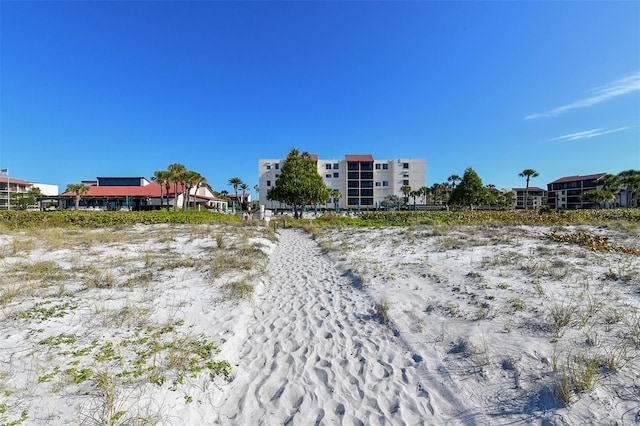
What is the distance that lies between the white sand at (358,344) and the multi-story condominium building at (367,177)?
243ft

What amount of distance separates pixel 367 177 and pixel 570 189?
84.2 metres

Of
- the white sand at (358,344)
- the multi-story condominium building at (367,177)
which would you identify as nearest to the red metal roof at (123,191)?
the multi-story condominium building at (367,177)

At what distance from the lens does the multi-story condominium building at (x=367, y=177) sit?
8231 centimetres

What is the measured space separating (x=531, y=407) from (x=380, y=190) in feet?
272

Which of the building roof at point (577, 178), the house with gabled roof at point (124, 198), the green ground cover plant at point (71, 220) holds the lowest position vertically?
the green ground cover plant at point (71, 220)

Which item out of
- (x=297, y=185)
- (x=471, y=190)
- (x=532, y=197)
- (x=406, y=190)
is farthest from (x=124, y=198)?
(x=532, y=197)

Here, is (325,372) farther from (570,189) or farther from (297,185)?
(570,189)

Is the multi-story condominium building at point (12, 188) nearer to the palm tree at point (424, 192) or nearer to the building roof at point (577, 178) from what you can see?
the palm tree at point (424, 192)

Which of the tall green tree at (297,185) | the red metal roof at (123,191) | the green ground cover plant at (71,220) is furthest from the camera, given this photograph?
the red metal roof at (123,191)

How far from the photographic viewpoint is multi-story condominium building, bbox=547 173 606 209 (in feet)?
311

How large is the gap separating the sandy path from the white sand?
0.07ft

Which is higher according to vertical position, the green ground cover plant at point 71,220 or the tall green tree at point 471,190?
the tall green tree at point 471,190

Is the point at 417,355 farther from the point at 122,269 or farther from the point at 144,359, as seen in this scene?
the point at 122,269

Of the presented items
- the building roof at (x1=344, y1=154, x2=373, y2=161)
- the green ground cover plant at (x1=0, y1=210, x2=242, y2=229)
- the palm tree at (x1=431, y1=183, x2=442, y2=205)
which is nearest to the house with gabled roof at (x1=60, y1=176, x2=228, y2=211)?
the green ground cover plant at (x1=0, y1=210, x2=242, y2=229)
